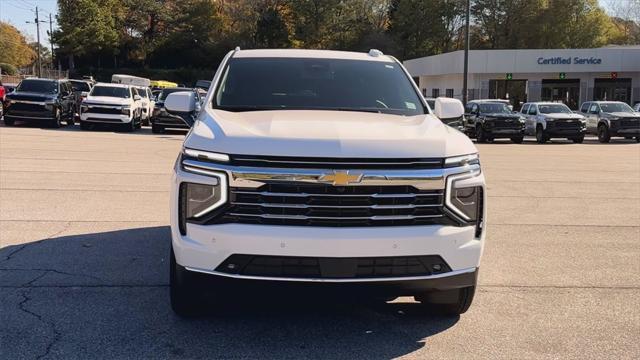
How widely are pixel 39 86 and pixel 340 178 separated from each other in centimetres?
2604

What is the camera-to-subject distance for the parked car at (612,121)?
28.6m

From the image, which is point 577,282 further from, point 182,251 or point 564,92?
point 564,92

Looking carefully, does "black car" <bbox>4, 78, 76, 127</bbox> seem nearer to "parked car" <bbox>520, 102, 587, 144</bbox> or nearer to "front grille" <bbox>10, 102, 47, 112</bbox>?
"front grille" <bbox>10, 102, 47, 112</bbox>

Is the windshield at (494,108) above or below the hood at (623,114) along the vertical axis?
above

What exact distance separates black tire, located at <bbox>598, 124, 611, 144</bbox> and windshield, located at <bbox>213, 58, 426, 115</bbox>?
2566 centimetres

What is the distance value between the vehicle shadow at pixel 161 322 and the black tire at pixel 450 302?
8cm

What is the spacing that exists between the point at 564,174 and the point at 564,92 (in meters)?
38.0

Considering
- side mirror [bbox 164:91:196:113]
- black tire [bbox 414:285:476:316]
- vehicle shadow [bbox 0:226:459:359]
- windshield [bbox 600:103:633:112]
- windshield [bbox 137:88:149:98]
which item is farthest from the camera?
windshield [bbox 137:88:149:98]

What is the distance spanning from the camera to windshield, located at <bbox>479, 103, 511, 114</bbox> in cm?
2877

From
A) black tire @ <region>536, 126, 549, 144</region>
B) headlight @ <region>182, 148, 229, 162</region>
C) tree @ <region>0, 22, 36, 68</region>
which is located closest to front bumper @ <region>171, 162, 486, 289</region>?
headlight @ <region>182, 148, 229, 162</region>

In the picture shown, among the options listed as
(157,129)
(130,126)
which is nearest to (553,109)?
(157,129)

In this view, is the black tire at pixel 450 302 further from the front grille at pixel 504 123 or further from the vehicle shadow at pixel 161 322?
the front grille at pixel 504 123

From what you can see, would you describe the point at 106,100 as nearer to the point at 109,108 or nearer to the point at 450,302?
the point at 109,108

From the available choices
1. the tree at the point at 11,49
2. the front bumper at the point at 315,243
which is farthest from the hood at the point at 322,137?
the tree at the point at 11,49
